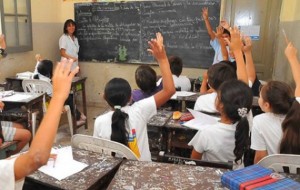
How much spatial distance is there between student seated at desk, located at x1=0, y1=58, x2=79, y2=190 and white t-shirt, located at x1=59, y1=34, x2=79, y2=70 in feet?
12.8

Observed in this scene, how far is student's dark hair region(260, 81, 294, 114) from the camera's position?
1535 millimetres

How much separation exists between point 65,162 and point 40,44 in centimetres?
383

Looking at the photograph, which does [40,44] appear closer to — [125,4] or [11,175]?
[125,4]

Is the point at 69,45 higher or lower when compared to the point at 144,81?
higher

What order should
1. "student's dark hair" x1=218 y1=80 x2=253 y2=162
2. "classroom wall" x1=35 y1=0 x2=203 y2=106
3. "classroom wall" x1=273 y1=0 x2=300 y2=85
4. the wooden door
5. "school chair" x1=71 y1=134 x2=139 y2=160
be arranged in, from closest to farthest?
"school chair" x1=71 y1=134 x2=139 y2=160
"student's dark hair" x1=218 y1=80 x2=253 y2=162
"classroom wall" x1=273 y1=0 x2=300 y2=85
the wooden door
"classroom wall" x1=35 y1=0 x2=203 y2=106

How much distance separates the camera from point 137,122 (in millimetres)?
1671

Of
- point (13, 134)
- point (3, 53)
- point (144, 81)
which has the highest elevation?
point (3, 53)

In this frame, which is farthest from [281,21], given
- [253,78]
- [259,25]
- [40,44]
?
[40,44]

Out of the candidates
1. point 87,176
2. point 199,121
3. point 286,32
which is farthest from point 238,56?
point 286,32

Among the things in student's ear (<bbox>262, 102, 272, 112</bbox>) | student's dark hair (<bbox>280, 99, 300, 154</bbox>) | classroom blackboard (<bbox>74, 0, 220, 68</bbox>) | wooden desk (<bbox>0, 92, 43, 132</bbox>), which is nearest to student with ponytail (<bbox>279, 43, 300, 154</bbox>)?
student's dark hair (<bbox>280, 99, 300, 154</bbox>)

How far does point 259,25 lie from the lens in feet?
13.2

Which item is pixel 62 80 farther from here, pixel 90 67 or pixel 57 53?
pixel 57 53

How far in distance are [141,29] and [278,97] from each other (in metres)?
3.44

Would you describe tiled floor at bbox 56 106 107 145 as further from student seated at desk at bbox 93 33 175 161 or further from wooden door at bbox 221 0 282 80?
wooden door at bbox 221 0 282 80
